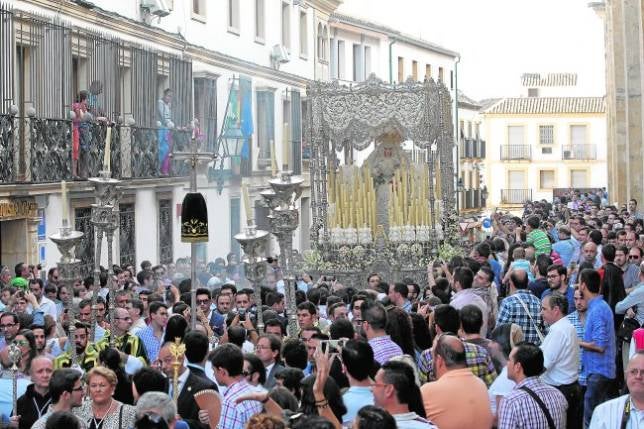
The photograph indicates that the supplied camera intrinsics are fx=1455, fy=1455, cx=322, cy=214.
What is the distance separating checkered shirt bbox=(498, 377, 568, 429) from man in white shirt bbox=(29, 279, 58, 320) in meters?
6.34

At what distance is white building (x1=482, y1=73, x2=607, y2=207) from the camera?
6981 centimetres

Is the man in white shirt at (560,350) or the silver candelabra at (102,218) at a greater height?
the silver candelabra at (102,218)

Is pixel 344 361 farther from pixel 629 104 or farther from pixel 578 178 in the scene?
pixel 578 178

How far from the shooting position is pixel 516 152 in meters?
70.2

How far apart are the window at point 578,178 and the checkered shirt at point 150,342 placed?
6140cm

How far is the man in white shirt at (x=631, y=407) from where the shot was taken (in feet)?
21.2

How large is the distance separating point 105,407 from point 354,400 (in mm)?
1231

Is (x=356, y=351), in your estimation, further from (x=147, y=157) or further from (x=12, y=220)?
(x=147, y=157)

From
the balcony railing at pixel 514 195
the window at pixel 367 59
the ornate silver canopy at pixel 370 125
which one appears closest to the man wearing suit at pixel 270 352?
the ornate silver canopy at pixel 370 125

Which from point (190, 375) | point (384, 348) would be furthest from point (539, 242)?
point (190, 375)

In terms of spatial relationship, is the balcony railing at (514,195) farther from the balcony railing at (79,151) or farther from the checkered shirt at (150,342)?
the checkered shirt at (150,342)

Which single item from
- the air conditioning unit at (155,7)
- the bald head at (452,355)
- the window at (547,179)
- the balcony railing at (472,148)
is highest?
the air conditioning unit at (155,7)

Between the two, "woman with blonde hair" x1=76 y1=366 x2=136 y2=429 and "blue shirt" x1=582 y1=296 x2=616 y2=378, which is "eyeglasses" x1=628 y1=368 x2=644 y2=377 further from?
"blue shirt" x1=582 y1=296 x2=616 y2=378

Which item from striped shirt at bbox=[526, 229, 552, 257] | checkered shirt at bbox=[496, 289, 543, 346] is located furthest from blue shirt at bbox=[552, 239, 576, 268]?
checkered shirt at bbox=[496, 289, 543, 346]
